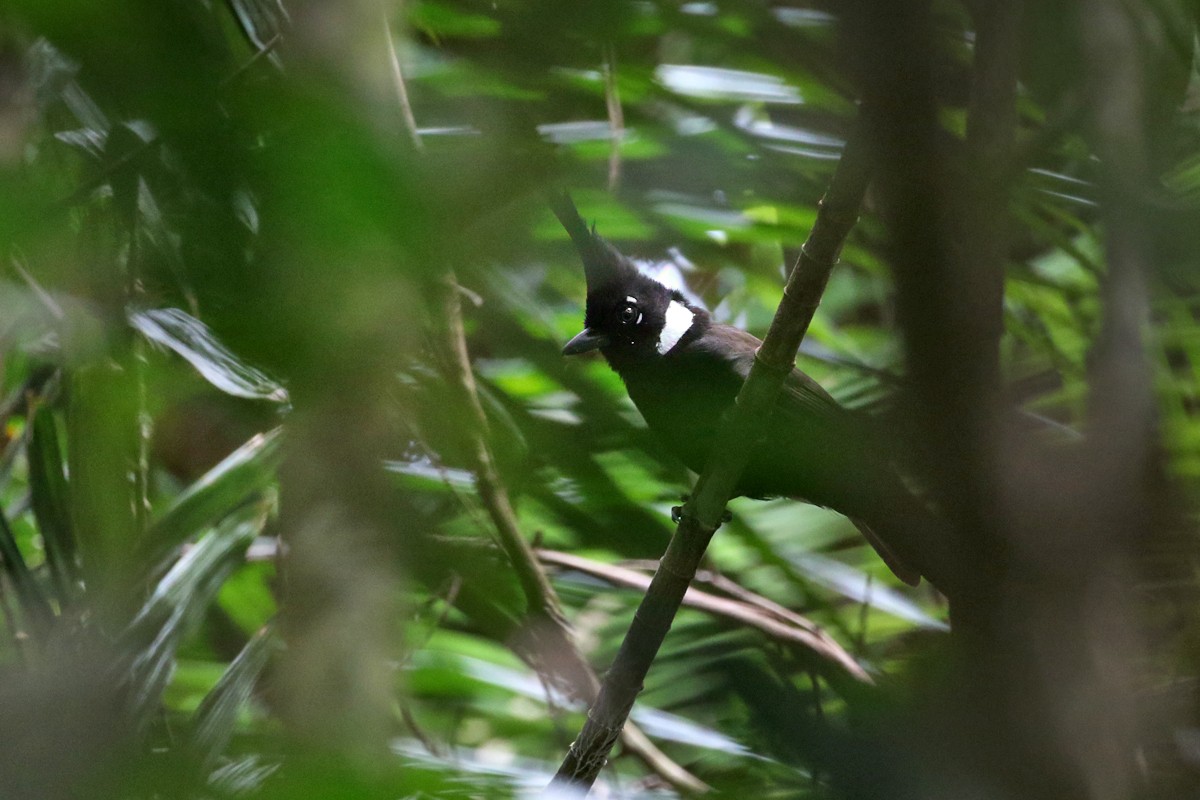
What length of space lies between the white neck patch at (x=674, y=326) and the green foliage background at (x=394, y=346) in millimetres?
238

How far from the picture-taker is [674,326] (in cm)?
288

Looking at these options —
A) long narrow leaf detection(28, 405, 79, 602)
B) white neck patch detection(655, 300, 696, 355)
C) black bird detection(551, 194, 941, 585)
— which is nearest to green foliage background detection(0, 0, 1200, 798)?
long narrow leaf detection(28, 405, 79, 602)

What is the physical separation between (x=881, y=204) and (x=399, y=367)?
2.38ft

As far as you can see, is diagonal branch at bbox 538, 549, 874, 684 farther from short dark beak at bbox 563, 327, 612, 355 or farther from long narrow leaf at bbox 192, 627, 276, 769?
long narrow leaf at bbox 192, 627, 276, 769

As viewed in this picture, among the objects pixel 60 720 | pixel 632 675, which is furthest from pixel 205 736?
pixel 60 720

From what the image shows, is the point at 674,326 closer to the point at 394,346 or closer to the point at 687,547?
the point at 687,547

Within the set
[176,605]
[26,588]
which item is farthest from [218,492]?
[26,588]

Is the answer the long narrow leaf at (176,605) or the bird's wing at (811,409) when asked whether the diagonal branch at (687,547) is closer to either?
the bird's wing at (811,409)

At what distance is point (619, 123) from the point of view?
1818 millimetres

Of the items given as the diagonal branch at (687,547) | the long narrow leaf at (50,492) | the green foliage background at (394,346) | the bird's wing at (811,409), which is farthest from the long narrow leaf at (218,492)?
the bird's wing at (811,409)

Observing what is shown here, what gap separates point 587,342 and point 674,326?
1.02ft

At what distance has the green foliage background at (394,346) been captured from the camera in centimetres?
59

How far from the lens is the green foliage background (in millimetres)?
592

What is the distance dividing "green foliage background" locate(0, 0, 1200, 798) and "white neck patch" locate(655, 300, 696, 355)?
0.78ft
